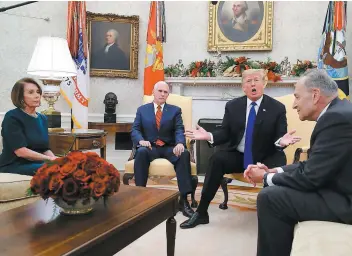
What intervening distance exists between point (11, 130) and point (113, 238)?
1.58 m

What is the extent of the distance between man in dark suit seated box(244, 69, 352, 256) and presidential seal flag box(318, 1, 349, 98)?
2.76 metres

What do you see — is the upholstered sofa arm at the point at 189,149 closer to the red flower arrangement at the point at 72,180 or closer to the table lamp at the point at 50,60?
the table lamp at the point at 50,60

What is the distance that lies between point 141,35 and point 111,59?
0.63 meters

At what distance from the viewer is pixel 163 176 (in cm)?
341

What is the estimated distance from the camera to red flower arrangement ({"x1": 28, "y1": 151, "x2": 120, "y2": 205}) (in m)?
1.54

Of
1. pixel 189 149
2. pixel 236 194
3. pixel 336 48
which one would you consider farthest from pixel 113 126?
pixel 336 48

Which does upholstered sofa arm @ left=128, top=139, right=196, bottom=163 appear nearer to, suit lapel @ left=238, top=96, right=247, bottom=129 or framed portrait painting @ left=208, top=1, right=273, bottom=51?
suit lapel @ left=238, top=96, right=247, bottom=129

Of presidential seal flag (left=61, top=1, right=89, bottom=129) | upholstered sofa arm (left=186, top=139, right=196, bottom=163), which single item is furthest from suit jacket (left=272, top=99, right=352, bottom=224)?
presidential seal flag (left=61, top=1, right=89, bottom=129)

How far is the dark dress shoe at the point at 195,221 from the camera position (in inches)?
121

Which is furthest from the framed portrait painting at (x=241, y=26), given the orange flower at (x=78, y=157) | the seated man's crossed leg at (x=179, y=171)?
the orange flower at (x=78, y=157)

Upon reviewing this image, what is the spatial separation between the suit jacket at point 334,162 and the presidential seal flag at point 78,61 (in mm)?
3758

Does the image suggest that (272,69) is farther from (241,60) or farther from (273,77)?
(241,60)

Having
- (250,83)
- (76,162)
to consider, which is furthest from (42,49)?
(76,162)

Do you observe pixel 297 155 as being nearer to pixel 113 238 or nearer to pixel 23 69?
pixel 113 238
